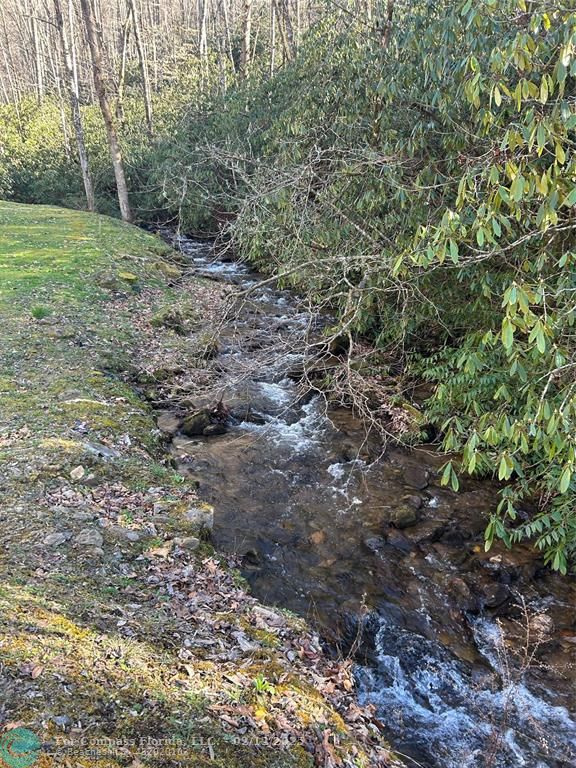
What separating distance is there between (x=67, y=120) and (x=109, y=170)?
8331 millimetres

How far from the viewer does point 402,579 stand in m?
6.11

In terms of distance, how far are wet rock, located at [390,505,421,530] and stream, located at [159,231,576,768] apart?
0.03 meters

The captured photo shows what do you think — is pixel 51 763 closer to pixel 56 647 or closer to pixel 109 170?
pixel 56 647

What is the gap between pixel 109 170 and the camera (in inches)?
1082

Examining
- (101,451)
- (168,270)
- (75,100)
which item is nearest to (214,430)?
(101,451)

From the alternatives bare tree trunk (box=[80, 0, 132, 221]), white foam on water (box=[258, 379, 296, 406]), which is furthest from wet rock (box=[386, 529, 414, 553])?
bare tree trunk (box=[80, 0, 132, 221])

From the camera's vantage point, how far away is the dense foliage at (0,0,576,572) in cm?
342

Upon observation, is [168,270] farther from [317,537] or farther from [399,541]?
[399,541]

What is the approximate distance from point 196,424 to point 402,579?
433cm

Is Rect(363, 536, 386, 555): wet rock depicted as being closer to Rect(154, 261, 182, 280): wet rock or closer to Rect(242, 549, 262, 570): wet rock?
Rect(242, 549, 262, 570): wet rock

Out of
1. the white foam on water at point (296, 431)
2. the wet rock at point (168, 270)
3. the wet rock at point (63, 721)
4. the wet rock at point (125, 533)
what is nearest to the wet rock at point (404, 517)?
the white foam on water at point (296, 431)

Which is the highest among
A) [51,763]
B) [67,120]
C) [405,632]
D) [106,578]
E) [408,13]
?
[67,120]

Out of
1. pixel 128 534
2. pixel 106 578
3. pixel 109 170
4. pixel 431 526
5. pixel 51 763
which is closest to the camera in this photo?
pixel 51 763

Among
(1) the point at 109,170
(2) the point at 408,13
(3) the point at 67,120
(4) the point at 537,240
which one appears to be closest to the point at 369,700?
(4) the point at 537,240
